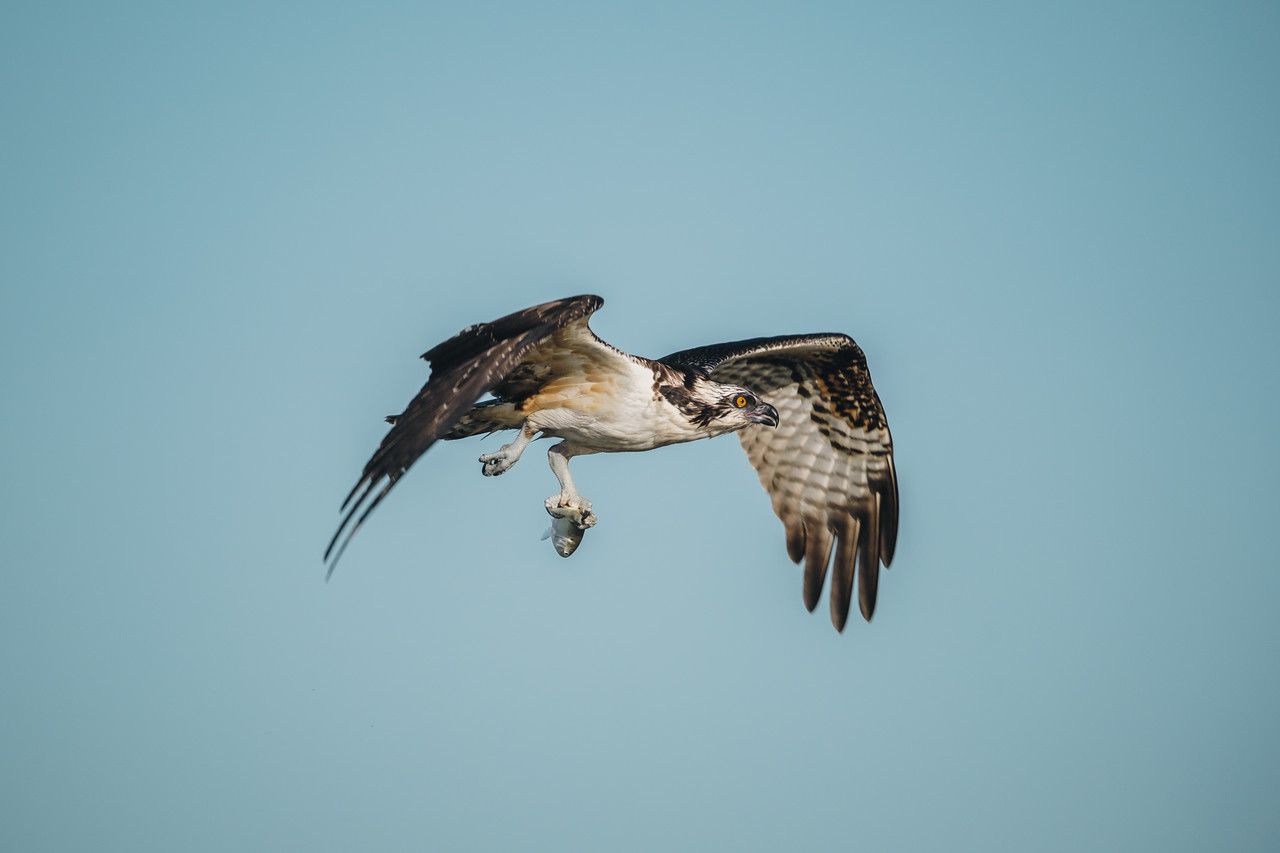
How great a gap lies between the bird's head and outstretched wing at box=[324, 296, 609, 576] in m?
2.32

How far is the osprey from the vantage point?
11.0m

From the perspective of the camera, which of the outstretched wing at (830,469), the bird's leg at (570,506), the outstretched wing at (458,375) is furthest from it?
the outstretched wing at (830,469)

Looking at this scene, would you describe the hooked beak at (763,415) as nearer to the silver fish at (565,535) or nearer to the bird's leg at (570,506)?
the bird's leg at (570,506)

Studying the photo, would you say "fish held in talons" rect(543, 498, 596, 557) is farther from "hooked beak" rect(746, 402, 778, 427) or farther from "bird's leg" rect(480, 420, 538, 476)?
"hooked beak" rect(746, 402, 778, 427)

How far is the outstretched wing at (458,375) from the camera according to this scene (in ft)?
34.1

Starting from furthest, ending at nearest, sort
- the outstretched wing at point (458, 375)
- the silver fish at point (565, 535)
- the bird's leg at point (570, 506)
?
the silver fish at point (565, 535) < the bird's leg at point (570, 506) < the outstretched wing at point (458, 375)

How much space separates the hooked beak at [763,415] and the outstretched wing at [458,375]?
9.60 ft

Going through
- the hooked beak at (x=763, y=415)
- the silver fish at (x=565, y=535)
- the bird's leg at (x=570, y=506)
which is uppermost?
the hooked beak at (x=763, y=415)

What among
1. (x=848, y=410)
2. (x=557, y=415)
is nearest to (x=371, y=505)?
(x=557, y=415)

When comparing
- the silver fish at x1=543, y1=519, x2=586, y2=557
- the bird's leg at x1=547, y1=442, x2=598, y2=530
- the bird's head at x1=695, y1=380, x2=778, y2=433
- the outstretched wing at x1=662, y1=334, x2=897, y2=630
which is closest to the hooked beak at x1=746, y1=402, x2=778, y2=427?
the bird's head at x1=695, y1=380, x2=778, y2=433

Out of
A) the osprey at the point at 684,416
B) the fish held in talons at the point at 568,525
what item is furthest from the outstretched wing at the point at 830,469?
the fish held in talons at the point at 568,525

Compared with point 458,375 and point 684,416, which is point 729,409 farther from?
point 458,375

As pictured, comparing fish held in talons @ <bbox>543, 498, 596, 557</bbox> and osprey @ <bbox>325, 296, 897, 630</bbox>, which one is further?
fish held in talons @ <bbox>543, 498, 596, 557</bbox>

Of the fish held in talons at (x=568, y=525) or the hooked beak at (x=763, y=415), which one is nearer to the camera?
the fish held in talons at (x=568, y=525)
